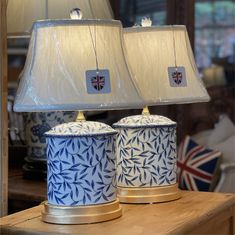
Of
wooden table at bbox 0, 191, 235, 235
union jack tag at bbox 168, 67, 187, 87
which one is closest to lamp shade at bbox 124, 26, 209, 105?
union jack tag at bbox 168, 67, 187, 87

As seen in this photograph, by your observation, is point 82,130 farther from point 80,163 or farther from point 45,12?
point 45,12

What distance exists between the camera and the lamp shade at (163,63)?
67.4 inches

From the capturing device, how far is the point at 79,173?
1.46 meters

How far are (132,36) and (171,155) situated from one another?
360mm

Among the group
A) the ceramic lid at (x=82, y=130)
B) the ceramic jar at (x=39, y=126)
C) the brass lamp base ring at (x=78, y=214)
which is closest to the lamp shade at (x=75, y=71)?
the ceramic lid at (x=82, y=130)

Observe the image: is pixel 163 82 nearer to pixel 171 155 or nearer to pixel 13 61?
pixel 171 155

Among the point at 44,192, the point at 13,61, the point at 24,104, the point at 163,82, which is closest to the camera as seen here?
the point at 24,104

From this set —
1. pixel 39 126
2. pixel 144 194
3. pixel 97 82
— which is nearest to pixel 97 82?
pixel 97 82

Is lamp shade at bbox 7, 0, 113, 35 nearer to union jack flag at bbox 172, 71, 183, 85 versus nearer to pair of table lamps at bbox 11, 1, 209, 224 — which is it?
pair of table lamps at bbox 11, 1, 209, 224

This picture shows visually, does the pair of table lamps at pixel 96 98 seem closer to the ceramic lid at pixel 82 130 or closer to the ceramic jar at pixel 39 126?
the ceramic lid at pixel 82 130

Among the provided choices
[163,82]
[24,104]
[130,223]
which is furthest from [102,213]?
[163,82]

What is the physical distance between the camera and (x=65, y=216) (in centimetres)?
148

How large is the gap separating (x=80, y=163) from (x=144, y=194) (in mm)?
330

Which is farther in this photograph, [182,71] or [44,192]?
[44,192]
